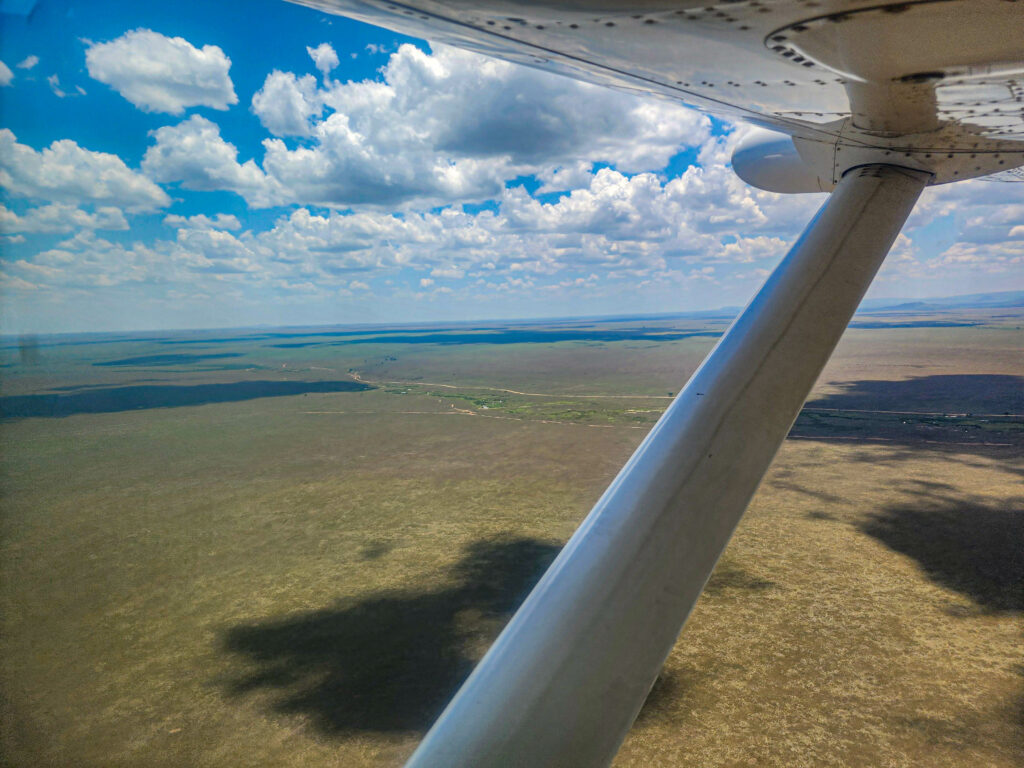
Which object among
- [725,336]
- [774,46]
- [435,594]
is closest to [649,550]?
[725,336]

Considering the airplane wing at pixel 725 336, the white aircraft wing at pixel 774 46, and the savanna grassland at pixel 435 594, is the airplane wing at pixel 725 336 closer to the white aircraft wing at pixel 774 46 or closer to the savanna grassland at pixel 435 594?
the white aircraft wing at pixel 774 46

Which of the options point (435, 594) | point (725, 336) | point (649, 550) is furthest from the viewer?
point (435, 594)

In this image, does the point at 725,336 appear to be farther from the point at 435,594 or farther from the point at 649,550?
the point at 435,594

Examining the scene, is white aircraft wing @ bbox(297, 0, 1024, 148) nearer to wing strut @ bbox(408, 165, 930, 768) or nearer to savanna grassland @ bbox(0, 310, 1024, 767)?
wing strut @ bbox(408, 165, 930, 768)

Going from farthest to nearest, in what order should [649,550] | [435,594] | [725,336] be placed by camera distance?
[435,594] < [725,336] < [649,550]

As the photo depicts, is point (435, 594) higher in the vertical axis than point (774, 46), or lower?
lower

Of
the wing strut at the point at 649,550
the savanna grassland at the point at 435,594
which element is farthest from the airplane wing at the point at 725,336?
the savanna grassland at the point at 435,594

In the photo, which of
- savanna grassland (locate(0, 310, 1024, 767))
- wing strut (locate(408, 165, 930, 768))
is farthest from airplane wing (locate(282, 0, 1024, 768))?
savanna grassland (locate(0, 310, 1024, 767))
